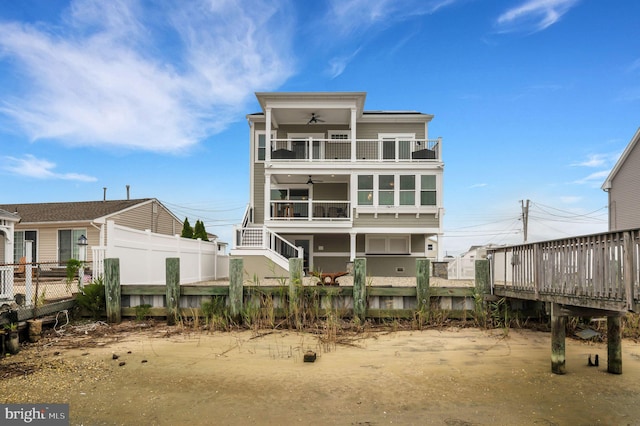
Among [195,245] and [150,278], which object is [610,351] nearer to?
[150,278]

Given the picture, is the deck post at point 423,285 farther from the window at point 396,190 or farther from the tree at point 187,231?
the tree at point 187,231

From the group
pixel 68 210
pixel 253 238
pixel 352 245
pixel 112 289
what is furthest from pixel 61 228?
pixel 352 245

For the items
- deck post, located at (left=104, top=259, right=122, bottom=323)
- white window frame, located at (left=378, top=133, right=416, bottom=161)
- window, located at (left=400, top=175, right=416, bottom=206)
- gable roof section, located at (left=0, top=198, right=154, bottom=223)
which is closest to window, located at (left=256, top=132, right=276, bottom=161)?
white window frame, located at (left=378, top=133, right=416, bottom=161)

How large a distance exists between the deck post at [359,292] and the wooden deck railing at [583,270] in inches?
132

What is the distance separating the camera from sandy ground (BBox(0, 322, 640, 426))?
5367 millimetres

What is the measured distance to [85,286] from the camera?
1080 centimetres

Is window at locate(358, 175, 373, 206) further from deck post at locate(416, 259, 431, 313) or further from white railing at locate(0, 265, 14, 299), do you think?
white railing at locate(0, 265, 14, 299)

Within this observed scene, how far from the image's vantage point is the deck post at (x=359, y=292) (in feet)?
34.2

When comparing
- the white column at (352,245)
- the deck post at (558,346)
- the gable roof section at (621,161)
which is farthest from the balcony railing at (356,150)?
the deck post at (558,346)

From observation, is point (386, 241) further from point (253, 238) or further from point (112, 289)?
point (112, 289)

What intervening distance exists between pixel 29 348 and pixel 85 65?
426 inches

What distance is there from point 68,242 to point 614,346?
78.0 feet

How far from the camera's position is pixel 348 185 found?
21.4 meters

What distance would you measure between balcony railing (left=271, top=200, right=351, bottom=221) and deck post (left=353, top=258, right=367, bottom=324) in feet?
30.0
